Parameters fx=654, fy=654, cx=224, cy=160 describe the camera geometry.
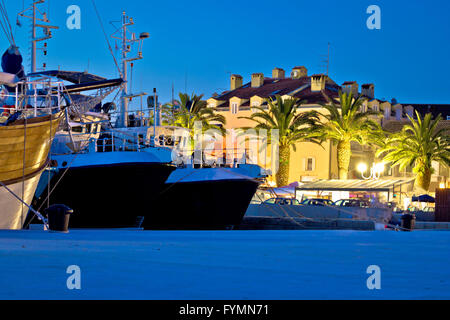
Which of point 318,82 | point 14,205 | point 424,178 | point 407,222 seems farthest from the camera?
point 318,82

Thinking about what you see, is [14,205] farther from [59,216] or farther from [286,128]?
[286,128]

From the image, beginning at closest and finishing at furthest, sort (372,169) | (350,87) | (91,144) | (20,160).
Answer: (20,160) → (91,144) → (372,169) → (350,87)

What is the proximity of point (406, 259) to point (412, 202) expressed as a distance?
136 ft

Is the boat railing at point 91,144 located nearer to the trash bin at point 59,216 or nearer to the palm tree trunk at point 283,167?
the trash bin at point 59,216

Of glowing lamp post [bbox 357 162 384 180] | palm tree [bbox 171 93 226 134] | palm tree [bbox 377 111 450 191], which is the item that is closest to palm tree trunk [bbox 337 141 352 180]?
glowing lamp post [bbox 357 162 384 180]

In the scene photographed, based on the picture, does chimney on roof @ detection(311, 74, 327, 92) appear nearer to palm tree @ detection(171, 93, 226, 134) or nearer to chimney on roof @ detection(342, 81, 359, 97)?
chimney on roof @ detection(342, 81, 359, 97)

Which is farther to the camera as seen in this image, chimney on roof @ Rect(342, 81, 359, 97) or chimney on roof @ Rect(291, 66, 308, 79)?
chimney on roof @ Rect(291, 66, 308, 79)

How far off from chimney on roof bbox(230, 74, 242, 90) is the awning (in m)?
27.0

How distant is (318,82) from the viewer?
6284 centimetres

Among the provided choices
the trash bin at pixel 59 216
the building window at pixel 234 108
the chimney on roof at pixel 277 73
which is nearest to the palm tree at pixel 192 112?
the building window at pixel 234 108

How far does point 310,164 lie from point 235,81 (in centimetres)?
1677

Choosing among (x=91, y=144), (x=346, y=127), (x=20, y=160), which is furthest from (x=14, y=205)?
(x=346, y=127)

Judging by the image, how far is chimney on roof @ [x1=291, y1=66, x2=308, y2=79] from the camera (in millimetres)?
71375

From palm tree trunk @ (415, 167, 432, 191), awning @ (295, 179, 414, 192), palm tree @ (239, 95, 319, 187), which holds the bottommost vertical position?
awning @ (295, 179, 414, 192)
